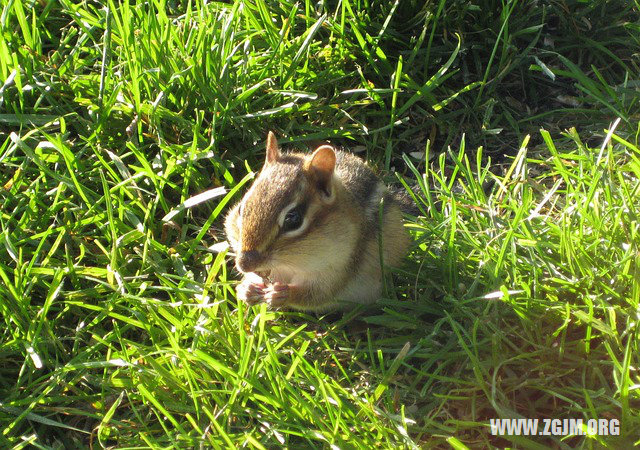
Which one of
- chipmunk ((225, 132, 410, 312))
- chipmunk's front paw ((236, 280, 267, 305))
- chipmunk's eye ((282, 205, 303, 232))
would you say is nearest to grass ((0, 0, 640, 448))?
chipmunk's front paw ((236, 280, 267, 305))

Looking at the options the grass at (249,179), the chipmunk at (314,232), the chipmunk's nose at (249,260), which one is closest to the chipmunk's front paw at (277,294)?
the chipmunk at (314,232)

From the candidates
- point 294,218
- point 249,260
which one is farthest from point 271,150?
point 249,260

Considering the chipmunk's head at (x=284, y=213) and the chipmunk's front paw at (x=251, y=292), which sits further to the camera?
the chipmunk's front paw at (x=251, y=292)

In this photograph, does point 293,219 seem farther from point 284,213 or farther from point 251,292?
point 251,292

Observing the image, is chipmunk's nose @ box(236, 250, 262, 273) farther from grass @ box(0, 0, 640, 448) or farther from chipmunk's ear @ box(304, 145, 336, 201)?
chipmunk's ear @ box(304, 145, 336, 201)

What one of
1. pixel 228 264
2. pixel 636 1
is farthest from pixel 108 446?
pixel 636 1

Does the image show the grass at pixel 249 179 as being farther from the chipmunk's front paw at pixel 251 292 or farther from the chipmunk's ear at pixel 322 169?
the chipmunk's ear at pixel 322 169

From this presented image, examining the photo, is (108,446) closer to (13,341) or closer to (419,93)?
(13,341)
